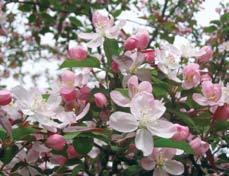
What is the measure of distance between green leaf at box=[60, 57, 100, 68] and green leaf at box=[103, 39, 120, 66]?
0.13ft

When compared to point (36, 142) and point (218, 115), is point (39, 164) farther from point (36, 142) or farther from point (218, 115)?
point (218, 115)

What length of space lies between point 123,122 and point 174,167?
0.66 ft

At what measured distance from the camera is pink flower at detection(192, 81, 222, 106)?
111 centimetres

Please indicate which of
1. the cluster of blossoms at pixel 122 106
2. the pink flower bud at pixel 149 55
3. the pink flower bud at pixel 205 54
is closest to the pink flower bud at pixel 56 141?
the cluster of blossoms at pixel 122 106

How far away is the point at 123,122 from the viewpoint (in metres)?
0.97

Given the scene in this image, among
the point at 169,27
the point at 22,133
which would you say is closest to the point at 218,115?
the point at 22,133

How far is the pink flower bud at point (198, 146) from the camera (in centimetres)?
104

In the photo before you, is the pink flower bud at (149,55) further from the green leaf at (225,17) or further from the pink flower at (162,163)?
the green leaf at (225,17)

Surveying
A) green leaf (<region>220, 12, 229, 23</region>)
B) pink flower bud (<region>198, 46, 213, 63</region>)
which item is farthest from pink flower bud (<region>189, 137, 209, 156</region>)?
green leaf (<region>220, 12, 229, 23</region>)

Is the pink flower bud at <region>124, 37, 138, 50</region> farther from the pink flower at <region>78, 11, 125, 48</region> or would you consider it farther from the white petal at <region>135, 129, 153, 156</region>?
the white petal at <region>135, 129, 153, 156</region>

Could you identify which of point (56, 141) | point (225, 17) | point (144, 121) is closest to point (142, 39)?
point (144, 121)

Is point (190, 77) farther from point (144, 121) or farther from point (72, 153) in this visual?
point (72, 153)

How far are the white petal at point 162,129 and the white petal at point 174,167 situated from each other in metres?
0.11

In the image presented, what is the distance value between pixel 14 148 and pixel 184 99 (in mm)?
455
